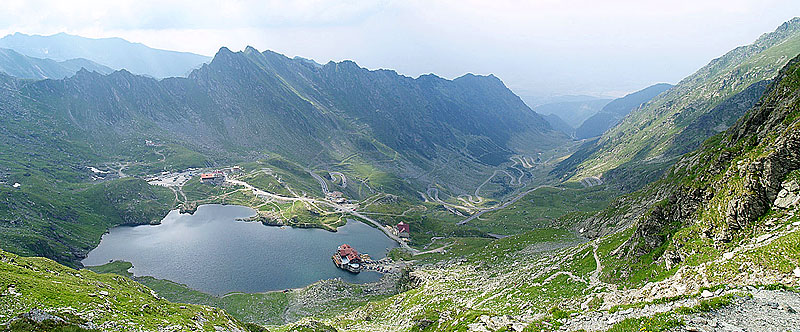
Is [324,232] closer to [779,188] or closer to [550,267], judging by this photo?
[550,267]

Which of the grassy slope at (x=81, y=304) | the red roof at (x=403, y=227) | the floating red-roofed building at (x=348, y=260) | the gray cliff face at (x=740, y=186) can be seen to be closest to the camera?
the grassy slope at (x=81, y=304)

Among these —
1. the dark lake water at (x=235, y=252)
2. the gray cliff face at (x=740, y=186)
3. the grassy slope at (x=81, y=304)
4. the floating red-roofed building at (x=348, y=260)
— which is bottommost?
the dark lake water at (x=235, y=252)

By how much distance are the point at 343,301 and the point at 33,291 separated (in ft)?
255

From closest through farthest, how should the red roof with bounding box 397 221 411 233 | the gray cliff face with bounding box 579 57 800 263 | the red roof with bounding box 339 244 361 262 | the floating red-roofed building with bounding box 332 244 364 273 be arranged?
the gray cliff face with bounding box 579 57 800 263 < the floating red-roofed building with bounding box 332 244 364 273 < the red roof with bounding box 339 244 361 262 < the red roof with bounding box 397 221 411 233

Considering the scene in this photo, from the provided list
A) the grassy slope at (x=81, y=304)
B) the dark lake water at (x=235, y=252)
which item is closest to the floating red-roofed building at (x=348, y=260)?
the dark lake water at (x=235, y=252)

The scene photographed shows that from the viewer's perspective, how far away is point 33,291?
39938mm

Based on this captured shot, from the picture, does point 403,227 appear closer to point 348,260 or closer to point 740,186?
point 348,260

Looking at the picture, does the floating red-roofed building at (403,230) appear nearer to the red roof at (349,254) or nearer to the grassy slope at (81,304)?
the red roof at (349,254)

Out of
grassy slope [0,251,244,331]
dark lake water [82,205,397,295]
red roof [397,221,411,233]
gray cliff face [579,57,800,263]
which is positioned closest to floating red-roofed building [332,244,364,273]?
dark lake water [82,205,397,295]

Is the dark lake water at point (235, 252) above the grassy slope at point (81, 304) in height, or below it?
below

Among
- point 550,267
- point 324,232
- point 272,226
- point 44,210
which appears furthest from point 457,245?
point 44,210

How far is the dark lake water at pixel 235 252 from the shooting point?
13562 cm

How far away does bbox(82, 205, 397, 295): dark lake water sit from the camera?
Answer: 136 m

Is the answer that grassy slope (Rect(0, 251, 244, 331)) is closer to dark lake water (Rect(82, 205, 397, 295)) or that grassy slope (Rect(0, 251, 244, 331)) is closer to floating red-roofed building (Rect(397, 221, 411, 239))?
dark lake water (Rect(82, 205, 397, 295))
